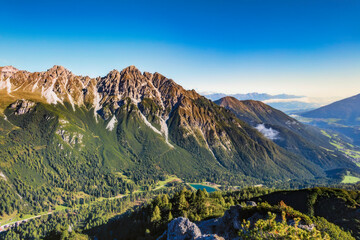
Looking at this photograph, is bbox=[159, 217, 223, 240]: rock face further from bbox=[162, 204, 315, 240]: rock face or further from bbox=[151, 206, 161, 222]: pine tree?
bbox=[151, 206, 161, 222]: pine tree

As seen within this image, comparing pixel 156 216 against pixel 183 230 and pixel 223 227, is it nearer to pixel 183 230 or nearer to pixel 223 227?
pixel 223 227

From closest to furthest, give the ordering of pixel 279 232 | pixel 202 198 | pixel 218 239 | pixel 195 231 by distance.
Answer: pixel 279 232 < pixel 218 239 < pixel 195 231 < pixel 202 198

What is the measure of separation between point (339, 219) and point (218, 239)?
10535 cm

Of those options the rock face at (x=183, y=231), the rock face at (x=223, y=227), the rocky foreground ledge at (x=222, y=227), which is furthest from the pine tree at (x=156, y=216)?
the rock face at (x=183, y=231)

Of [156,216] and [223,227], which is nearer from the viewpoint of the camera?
[223,227]

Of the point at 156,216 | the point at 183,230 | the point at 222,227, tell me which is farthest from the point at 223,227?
the point at 156,216

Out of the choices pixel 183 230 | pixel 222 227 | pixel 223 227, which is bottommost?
pixel 222 227

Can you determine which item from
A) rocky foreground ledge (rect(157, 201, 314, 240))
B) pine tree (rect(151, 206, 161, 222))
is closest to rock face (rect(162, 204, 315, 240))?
rocky foreground ledge (rect(157, 201, 314, 240))

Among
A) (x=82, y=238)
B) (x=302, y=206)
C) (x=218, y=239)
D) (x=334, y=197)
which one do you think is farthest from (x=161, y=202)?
(x=334, y=197)

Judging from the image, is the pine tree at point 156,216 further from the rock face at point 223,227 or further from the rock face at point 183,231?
the rock face at point 183,231

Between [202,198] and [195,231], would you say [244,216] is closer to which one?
[195,231]

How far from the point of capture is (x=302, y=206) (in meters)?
122

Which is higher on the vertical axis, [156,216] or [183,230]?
[183,230]

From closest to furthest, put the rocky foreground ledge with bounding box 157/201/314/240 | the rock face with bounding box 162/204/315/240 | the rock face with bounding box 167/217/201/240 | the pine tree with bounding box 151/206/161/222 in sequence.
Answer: the rocky foreground ledge with bounding box 157/201/314/240 → the rock face with bounding box 162/204/315/240 → the rock face with bounding box 167/217/201/240 → the pine tree with bounding box 151/206/161/222
